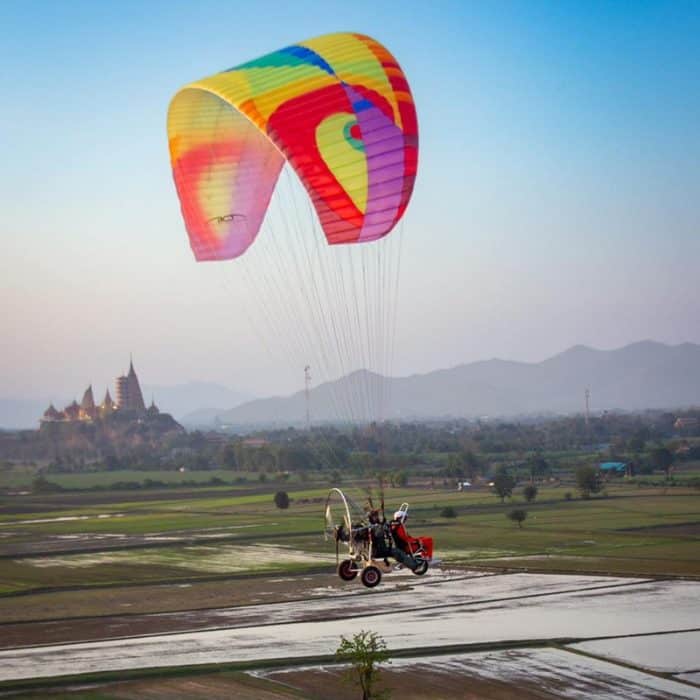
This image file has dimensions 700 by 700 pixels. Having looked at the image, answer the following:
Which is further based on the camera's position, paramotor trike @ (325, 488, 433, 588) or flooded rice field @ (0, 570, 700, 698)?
flooded rice field @ (0, 570, 700, 698)

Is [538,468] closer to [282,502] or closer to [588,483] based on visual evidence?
[588,483]

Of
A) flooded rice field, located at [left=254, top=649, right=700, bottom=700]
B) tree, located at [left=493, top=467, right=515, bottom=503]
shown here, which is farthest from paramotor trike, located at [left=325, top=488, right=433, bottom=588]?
tree, located at [left=493, top=467, right=515, bottom=503]

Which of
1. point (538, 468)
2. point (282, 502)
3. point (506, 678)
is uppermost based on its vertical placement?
point (538, 468)

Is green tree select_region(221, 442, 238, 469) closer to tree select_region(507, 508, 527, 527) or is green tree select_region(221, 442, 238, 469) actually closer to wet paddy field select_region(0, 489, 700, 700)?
→ wet paddy field select_region(0, 489, 700, 700)

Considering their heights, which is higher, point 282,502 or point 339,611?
point 282,502

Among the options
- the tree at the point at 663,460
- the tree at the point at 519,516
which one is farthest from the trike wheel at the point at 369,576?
the tree at the point at 663,460

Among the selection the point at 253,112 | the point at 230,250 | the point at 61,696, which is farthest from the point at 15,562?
the point at 253,112

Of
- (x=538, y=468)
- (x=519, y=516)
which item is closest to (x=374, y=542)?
(x=519, y=516)

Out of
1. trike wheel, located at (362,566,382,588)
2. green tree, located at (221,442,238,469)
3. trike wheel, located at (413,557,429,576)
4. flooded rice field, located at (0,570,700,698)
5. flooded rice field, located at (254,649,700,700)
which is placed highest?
green tree, located at (221,442,238,469)

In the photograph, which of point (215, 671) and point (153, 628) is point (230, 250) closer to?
point (215, 671)
